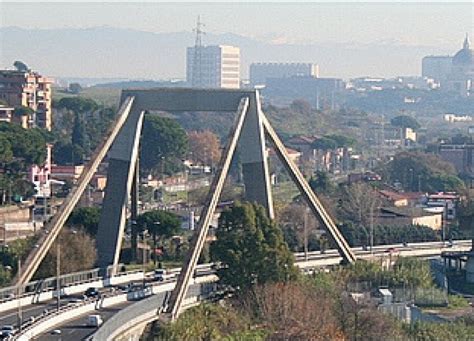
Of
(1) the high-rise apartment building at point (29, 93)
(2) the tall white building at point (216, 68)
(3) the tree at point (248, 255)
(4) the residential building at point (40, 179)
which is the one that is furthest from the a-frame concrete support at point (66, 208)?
(2) the tall white building at point (216, 68)

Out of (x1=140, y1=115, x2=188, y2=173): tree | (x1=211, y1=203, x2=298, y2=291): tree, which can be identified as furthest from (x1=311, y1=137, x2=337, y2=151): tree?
(x1=211, y1=203, x2=298, y2=291): tree

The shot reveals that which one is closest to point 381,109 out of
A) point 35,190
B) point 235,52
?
A: point 235,52

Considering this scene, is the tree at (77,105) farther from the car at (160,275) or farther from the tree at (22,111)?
the car at (160,275)

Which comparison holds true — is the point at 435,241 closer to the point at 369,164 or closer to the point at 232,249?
the point at 232,249

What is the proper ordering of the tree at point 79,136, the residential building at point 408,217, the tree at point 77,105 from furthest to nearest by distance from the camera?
the tree at point 77,105 → the tree at point 79,136 → the residential building at point 408,217

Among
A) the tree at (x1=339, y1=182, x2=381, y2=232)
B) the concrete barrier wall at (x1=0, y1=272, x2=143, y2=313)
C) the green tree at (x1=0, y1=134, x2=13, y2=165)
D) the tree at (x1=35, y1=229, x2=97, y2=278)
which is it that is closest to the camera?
the concrete barrier wall at (x1=0, y1=272, x2=143, y2=313)

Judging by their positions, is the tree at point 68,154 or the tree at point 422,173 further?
the tree at point 422,173

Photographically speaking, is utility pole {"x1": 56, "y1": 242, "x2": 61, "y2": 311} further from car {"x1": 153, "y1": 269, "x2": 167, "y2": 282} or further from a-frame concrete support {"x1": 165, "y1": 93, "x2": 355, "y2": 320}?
car {"x1": 153, "y1": 269, "x2": 167, "y2": 282}
